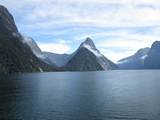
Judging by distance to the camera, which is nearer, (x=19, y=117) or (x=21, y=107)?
(x=19, y=117)

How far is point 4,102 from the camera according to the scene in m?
142

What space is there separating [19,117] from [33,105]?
A: 2663 centimetres

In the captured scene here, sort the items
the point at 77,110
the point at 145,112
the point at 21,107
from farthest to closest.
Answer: the point at 21,107, the point at 77,110, the point at 145,112

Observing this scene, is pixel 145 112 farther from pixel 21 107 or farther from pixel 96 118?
pixel 21 107

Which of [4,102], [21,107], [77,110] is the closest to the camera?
[77,110]

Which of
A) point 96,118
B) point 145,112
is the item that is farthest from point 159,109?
point 96,118

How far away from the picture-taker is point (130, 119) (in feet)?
333

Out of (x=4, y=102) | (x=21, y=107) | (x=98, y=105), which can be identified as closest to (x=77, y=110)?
(x=98, y=105)

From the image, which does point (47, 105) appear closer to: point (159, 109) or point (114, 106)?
point (114, 106)

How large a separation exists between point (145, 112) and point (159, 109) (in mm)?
7117

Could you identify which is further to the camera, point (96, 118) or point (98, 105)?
point (98, 105)

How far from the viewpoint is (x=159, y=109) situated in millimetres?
115062

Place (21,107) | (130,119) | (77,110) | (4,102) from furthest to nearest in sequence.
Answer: (4,102)
(21,107)
(77,110)
(130,119)

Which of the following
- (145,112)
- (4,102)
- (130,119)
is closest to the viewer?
(130,119)
